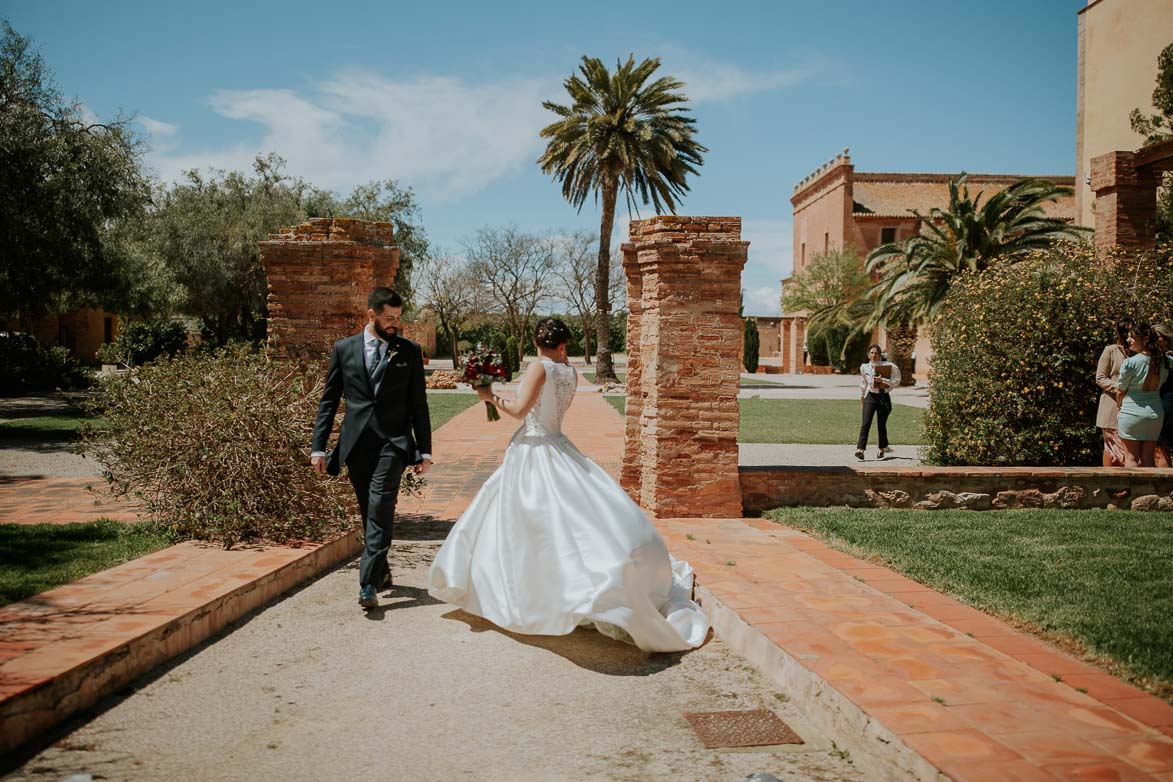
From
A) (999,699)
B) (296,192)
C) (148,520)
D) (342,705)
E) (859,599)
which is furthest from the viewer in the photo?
(296,192)

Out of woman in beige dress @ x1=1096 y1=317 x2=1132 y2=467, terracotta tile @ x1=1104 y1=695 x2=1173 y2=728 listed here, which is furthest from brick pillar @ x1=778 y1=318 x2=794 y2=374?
terracotta tile @ x1=1104 y1=695 x2=1173 y2=728

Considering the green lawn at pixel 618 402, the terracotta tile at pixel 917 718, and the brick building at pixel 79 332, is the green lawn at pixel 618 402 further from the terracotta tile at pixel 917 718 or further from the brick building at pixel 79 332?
the brick building at pixel 79 332

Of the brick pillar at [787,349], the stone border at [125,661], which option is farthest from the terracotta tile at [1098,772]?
the brick pillar at [787,349]

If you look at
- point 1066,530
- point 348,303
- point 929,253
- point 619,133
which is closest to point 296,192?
point 619,133

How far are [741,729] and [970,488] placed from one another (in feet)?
17.5

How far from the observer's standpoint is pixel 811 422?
18031mm

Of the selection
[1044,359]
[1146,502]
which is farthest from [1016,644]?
[1044,359]

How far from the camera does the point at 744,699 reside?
3.71m

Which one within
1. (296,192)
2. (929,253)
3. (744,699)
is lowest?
(744,699)

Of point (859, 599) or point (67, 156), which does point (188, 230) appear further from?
point (859, 599)

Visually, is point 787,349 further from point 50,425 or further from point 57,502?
point 57,502

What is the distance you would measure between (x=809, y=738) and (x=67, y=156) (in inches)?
646

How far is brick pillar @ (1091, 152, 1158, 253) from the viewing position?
46.5 feet

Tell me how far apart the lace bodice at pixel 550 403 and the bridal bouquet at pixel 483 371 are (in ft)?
0.93
